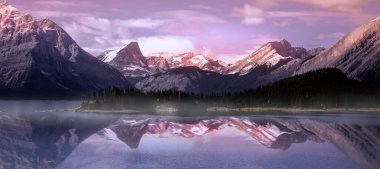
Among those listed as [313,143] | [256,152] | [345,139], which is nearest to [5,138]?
[256,152]

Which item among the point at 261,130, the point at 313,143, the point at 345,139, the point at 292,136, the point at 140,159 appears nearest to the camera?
the point at 140,159

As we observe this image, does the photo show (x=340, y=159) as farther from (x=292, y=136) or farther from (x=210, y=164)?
(x=292, y=136)

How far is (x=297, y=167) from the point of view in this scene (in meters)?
71.9

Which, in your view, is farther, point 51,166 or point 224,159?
point 224,159

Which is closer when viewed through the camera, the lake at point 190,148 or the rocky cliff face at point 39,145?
the lake at point 190,148

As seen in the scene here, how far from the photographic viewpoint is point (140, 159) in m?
79.8

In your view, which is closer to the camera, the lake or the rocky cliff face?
the lake

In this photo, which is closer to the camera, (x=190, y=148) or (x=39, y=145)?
(x=190, y=148)

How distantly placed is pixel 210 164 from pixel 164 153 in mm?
15306

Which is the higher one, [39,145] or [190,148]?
[190,148]

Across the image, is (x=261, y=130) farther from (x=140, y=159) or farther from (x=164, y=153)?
(x=140, y=159)

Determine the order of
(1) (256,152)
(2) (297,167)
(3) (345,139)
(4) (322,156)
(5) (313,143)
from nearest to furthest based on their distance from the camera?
(2) (297,167), (4) (322,156), (1) (256,152), (5) (313,143), (3) (345,139)

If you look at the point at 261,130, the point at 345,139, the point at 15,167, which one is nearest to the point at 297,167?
the point at 15,167

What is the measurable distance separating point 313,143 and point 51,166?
189ft
